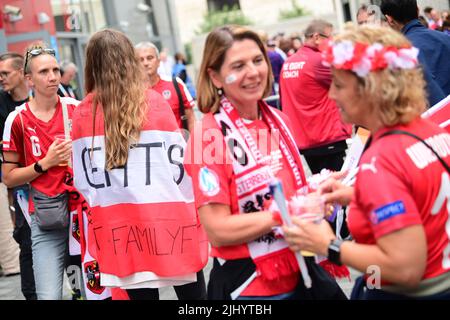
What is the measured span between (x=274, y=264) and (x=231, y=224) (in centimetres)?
26

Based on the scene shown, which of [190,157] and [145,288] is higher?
[190,157]

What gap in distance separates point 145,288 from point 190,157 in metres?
1.37

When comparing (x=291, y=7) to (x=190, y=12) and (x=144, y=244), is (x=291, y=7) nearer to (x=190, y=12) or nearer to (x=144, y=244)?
(x=190, y=12)

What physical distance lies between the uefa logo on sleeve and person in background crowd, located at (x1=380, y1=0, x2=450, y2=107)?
90.8 inches

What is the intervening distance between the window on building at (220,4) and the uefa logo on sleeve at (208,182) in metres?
90.7

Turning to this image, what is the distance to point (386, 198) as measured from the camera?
2.32 m

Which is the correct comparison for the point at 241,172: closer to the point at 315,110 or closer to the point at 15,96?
the point at 15,96

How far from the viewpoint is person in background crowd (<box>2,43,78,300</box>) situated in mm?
5016

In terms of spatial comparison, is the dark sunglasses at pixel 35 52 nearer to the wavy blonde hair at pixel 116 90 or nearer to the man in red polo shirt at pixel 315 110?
the wavy blonde hair at pixel 116 90

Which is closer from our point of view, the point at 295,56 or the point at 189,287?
the point at 189,287

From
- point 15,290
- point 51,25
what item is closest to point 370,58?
point 15,290

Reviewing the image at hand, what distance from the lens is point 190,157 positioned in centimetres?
293

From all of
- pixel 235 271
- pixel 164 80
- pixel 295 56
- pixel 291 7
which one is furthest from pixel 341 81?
pixel 291 7

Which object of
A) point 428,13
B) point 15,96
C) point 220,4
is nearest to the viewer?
point 15,96
